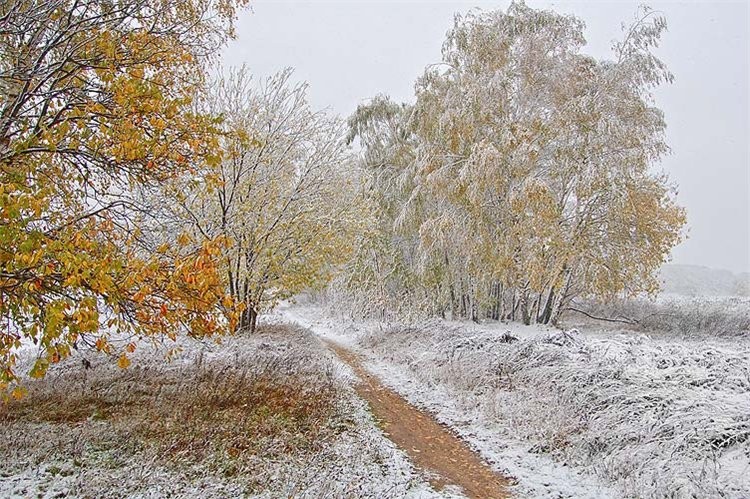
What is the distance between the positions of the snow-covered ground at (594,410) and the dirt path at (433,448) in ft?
0.71

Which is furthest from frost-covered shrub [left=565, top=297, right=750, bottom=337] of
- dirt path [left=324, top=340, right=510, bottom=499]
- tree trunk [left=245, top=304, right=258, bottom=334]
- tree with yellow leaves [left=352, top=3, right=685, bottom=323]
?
tree trunk [left=245, top=304, right=258, bottom=334]

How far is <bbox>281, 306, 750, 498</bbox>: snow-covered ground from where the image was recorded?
478 centimetres

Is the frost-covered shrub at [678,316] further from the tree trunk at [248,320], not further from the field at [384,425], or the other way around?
the tree trunk at [248,320]

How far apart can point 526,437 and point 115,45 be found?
6714 millimetres

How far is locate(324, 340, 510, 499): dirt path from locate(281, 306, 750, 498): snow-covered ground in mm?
216

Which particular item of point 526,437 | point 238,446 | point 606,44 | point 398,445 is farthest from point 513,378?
point 606,44

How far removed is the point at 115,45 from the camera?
16.5 ft

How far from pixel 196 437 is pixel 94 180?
3735 millimetres

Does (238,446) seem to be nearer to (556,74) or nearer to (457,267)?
(457,267)

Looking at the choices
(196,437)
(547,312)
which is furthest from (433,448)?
(547,312)

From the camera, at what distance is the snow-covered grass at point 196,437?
4.75 m

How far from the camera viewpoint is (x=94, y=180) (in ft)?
21.6

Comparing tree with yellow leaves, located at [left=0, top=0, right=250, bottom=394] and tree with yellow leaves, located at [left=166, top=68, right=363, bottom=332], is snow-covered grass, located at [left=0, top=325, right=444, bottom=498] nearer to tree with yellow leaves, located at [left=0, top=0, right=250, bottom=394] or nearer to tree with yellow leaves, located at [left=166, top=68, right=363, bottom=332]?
tree with yellow leaves, located at [left=0, top=0, right=250, bottom=394]

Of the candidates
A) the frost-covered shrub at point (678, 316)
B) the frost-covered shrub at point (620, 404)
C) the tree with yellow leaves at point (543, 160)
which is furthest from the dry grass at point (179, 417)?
the frost-covered shrub at point (678, 316)
